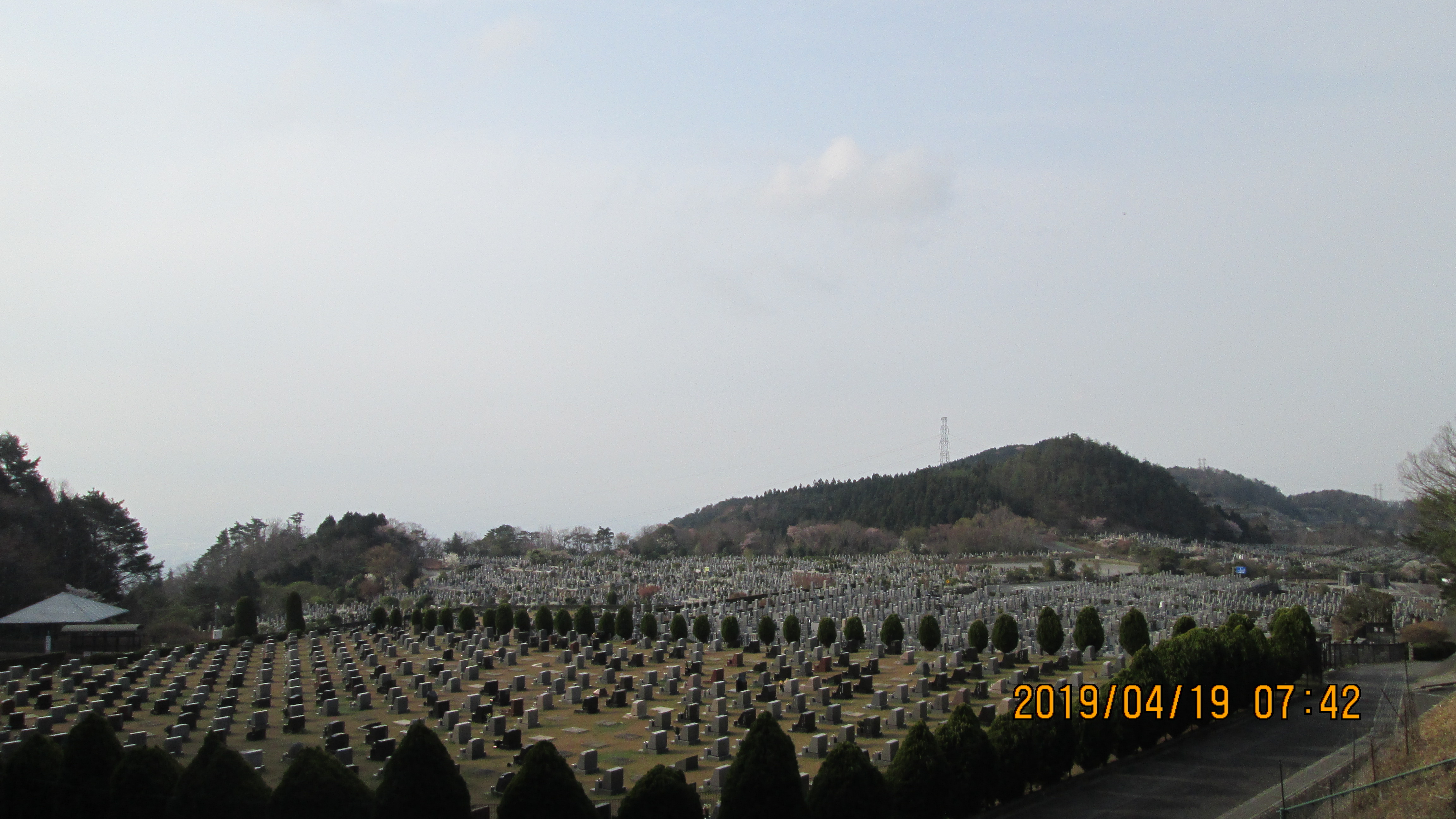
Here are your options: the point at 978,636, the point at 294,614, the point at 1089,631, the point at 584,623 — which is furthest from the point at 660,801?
the point at 294,614

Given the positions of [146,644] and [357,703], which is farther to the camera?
[146,644]

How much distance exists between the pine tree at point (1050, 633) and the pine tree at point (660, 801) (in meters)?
19.1

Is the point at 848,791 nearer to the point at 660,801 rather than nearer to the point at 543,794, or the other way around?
the point at 660,801

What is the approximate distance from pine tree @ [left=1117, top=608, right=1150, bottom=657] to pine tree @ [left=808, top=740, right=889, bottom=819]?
17.0m

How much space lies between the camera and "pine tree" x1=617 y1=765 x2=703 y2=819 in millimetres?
10961

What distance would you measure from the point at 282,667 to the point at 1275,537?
116642 millimetres

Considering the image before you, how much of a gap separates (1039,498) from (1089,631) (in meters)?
78.6

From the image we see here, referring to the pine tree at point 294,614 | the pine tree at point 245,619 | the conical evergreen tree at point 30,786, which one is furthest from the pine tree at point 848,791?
the pine tree at point 294,614

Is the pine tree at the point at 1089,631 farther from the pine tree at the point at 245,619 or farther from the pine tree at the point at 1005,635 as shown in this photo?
the pine tree at the point at 245,619

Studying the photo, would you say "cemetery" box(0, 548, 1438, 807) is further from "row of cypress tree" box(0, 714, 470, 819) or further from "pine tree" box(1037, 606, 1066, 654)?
"row of cypress tree" box(0, 714, 470, 819)

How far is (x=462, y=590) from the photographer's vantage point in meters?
56.9

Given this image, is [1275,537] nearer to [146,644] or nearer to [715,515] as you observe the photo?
[715,515]

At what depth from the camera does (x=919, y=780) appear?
1246cm

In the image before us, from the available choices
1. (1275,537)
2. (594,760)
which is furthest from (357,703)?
(1275,537)
